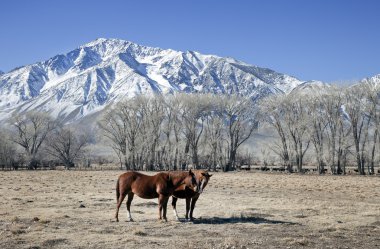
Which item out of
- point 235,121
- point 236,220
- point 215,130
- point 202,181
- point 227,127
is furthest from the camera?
point 227,127

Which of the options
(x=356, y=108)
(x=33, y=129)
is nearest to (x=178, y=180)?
(x=356, y=108)

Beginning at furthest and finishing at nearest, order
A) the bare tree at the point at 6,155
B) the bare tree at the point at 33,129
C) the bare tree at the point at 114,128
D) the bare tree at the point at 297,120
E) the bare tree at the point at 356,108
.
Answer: the bare tree at the point at 33,129 → the bare tree at the point at 6,155 → the bare tree at the point at 114,128 → the bare tree at the point at 297,120 → the bare tree at the point at 356,108

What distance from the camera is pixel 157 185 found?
16.7m

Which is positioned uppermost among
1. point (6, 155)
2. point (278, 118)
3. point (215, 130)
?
point (278, 118)

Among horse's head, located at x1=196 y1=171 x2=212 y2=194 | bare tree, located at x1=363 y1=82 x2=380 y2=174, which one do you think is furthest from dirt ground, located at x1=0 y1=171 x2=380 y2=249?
bare tree, located at x1=363 y1=82 x2=380 y2=174

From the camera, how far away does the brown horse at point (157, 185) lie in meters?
16.5

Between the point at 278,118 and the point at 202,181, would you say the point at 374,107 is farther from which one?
the point at 202,181

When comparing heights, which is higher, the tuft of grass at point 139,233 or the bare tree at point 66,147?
the bare tree at point 66,147

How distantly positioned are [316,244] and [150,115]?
71005 millimetres

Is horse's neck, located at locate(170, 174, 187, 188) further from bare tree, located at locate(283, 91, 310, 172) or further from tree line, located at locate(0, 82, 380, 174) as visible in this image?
bare tree, located at locate(283, 91, 310, 172)

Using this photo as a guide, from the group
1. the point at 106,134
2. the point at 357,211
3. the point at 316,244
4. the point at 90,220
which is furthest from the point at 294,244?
the point at 106,134

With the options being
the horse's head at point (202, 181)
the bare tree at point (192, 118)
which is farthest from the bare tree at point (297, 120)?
the horse's head at point (202, 181)

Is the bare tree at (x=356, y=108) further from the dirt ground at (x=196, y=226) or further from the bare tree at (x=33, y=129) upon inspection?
the bare tree at (x=33, y=129)

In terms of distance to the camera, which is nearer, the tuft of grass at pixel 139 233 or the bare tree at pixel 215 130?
the tuft of grass at pixel 139 233
